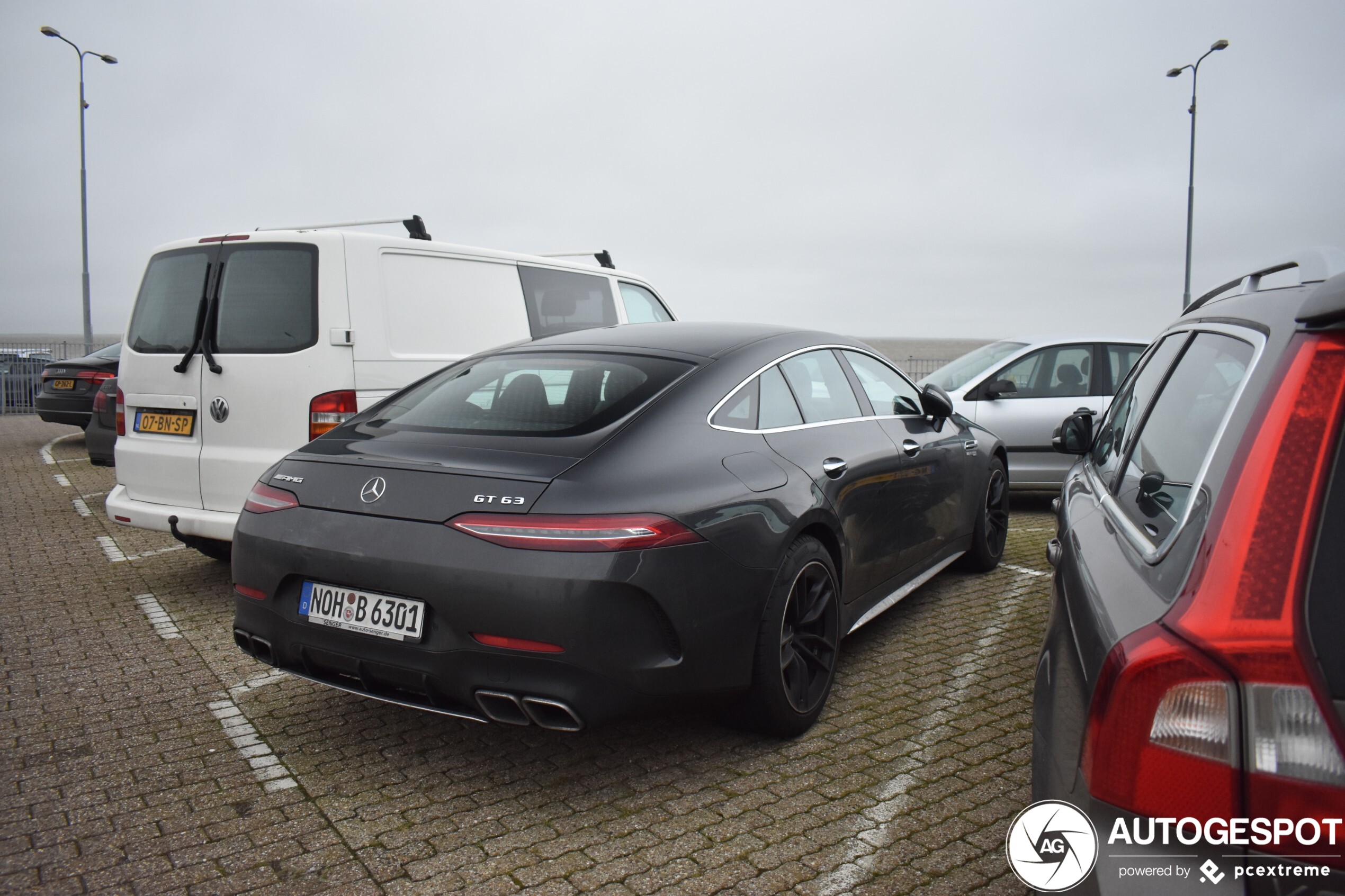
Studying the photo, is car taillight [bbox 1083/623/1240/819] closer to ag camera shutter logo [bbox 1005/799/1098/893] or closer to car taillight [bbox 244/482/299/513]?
ag camera shutter logo [bbox 1005/799/1098/893]

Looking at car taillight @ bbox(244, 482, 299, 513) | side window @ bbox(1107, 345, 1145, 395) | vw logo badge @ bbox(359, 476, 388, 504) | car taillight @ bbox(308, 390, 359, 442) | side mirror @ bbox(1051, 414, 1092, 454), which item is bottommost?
car taillight @ bbox(244, 482, 299, 513)

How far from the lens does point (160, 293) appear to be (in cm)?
570

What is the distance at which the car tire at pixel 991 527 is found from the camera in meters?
5.84

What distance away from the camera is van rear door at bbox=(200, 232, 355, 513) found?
5.14 m

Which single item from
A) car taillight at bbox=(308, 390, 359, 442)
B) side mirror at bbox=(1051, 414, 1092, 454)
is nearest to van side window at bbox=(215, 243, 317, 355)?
car taillight at bbox=(308, 390, 359, 442)

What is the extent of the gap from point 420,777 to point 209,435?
9.72 feet


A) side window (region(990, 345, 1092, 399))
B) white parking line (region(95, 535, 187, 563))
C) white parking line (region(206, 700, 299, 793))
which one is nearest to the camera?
white parking line (region(206, 700, 299, 793))

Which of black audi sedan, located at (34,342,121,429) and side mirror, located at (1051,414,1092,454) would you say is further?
black audi sedan, located at (34,342,121,429)

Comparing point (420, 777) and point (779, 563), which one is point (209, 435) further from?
point (779, 563)

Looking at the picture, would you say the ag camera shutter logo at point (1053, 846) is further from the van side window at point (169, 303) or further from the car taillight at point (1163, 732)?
the van side window at point (169, 303)

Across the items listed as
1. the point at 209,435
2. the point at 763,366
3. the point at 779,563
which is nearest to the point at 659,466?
the point at 779,563

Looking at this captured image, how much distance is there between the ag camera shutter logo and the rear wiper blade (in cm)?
500

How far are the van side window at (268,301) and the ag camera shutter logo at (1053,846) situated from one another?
14.4ft

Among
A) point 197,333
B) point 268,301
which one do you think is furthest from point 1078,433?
point 197,333
